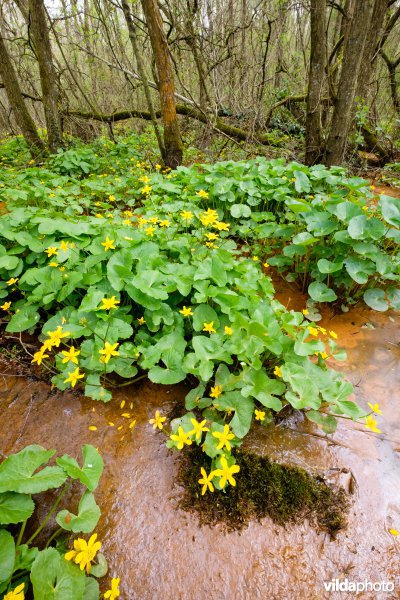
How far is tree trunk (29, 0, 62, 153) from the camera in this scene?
4.64 m

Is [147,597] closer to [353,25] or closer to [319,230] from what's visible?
[319,230]

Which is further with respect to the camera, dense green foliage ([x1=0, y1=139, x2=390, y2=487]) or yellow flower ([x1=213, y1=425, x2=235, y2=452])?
dense green foliage ([x1=0, y1=139, x2=390, y2=487])

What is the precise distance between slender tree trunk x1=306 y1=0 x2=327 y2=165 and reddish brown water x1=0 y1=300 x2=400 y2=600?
368 cm

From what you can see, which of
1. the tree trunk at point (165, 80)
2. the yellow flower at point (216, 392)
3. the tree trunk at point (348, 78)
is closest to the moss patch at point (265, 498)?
the yellow flower at point (216, 392)

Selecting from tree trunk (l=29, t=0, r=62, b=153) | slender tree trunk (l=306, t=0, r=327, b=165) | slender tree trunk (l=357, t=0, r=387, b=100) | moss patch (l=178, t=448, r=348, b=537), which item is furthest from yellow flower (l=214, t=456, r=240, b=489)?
tree trunk (l=29, t=0, r=62, b=153)

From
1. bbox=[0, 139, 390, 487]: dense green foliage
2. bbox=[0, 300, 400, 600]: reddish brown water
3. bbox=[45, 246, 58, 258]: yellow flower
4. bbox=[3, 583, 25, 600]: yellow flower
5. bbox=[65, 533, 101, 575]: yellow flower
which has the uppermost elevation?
bbox=[45, 246, 58, 258]: yellow flower

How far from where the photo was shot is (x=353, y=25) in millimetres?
3326

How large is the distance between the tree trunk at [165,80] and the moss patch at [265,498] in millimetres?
4408

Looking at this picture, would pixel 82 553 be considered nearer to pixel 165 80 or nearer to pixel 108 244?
pixel 108 244

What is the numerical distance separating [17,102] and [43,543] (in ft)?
23.1

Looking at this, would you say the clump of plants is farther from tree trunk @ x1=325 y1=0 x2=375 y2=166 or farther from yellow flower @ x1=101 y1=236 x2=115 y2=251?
tree trunk @ x1=325 y1=0 x2=375 y2=166

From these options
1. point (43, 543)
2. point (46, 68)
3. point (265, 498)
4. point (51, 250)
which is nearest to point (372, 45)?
point (46, 68)

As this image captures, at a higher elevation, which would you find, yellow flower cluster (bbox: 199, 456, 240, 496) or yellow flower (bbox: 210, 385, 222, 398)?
yellow flower (bbox: 210, 385, 222, 398)

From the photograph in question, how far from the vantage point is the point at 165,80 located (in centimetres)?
407
